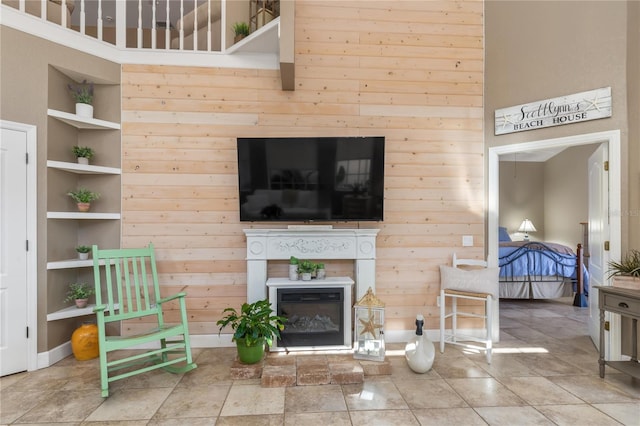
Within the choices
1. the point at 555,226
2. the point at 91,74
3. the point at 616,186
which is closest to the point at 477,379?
the point at 616,186

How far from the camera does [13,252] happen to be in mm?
2941

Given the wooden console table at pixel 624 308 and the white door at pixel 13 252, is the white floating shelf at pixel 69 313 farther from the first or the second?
the wooden console table at pixel 624 308

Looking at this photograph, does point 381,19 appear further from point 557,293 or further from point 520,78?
point 557,293

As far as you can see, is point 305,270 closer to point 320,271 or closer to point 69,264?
point 320,271

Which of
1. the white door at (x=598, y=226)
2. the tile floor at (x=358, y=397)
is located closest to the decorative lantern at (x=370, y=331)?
the tile floor at (x=358, y=397)

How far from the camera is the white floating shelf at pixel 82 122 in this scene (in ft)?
10.3

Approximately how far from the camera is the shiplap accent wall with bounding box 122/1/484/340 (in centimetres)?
355

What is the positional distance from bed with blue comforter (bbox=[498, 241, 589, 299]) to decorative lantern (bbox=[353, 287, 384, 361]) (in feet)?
9.91

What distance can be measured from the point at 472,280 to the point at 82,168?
12.5ft

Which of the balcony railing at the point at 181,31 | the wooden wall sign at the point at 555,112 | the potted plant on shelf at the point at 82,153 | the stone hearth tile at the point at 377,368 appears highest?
the balcony railing at the point at 181,31

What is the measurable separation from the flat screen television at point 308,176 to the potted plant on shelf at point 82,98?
1464mm

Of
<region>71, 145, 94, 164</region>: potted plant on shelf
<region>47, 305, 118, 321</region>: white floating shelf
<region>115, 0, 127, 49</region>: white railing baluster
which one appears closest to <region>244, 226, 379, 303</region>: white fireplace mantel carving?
<region>47, 305, 118, 321</region>: white floating shelf

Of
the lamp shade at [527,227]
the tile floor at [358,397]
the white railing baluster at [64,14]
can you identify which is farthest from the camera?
the lamp shade at [527,227]

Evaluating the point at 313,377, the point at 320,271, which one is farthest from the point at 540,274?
the point at 313,377
